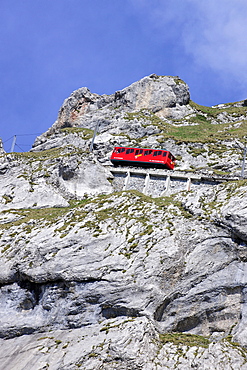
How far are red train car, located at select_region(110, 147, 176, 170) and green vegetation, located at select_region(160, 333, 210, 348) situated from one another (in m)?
33.0

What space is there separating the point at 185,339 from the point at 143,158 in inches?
1433

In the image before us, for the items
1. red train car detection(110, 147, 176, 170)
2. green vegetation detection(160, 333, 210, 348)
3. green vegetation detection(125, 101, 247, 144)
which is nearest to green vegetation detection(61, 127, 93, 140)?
green vegetation detection(125, 101, 247, 144)

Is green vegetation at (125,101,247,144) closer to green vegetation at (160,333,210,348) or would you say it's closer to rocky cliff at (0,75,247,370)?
rocky cliff at (0,75,247,370)

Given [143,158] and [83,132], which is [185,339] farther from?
[83,132]

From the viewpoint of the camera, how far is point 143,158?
62.6 meters

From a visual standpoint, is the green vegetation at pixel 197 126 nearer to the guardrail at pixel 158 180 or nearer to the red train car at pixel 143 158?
the red train car at pixel 143 158

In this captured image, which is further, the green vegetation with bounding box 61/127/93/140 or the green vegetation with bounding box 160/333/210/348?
the green vegetation with bounding box 61/127/93/140

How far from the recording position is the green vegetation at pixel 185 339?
2952 centimetres

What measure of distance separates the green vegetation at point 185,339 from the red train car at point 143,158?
3304 cm

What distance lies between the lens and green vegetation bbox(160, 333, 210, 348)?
2952 centimetres

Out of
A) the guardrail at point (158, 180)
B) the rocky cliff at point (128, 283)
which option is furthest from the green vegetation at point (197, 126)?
the rocky cliff at point (128, 283)

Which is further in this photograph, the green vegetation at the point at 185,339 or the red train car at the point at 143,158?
the red train car at the point at 143,158

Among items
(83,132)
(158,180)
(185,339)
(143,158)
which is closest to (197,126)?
(83,132)

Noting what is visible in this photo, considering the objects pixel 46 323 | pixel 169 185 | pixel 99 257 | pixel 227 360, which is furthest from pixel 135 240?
pixel 169 185
